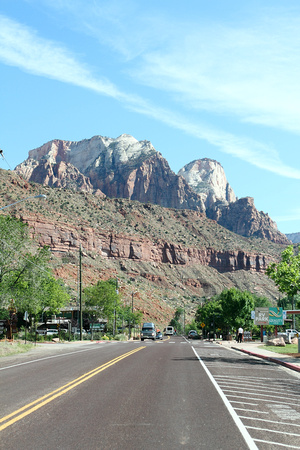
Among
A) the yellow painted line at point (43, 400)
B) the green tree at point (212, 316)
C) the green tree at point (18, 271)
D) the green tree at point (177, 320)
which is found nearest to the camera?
the yellow painted line at point (43, 400)

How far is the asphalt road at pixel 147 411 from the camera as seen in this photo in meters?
7.47

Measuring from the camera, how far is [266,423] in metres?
8.89

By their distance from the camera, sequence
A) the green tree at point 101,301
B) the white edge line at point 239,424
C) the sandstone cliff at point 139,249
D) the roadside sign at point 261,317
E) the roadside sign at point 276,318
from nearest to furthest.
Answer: the white edge line at point 239,424 < the roadside sign at point 261,317 < the roadside sign at point 276,318 < the green tree at point 101,301 < the sandstone cliff at point 139,249

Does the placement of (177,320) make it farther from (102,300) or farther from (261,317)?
(261,317)

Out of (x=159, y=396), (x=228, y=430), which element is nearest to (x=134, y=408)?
(x=159, y=396)

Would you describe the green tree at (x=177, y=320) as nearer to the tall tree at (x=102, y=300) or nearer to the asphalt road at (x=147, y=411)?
the tall tree at (x=102, y=300)

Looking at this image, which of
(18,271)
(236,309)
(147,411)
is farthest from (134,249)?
(147,411)

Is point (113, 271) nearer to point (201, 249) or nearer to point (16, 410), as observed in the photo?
point (201, 249)

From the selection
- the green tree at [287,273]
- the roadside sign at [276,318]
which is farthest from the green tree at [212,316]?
the green tree at [287,273]

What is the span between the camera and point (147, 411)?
32.4ft

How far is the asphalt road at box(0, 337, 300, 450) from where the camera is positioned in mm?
7469

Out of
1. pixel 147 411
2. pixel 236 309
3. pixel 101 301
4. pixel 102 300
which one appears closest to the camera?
pixel 147 411

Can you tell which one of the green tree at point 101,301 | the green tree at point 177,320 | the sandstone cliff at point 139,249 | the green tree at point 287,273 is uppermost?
the sandstone cliff at point 139,249

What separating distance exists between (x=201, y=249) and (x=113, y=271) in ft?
188
